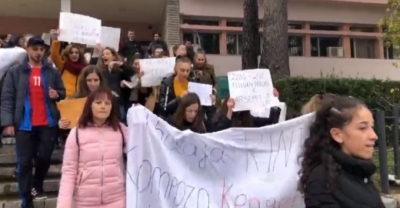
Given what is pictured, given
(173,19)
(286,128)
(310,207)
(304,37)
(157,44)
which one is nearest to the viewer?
(310,207)

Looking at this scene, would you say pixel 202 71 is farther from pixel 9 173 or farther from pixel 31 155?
pixel 9 173

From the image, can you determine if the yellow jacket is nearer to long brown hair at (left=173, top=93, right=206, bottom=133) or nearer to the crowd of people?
the crowd of people

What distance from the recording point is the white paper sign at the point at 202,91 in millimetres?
5598

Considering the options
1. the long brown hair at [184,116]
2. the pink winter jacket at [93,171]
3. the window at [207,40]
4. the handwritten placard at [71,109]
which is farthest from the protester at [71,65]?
the window at [207,40]

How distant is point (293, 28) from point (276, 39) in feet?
22.0

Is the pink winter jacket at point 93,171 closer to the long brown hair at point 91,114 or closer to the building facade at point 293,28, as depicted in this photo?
the long brown hair at point 91,114

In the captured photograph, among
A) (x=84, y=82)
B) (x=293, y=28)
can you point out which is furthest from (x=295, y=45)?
(x=84, y=82)

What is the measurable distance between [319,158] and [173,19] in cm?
1354

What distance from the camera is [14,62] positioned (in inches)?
227

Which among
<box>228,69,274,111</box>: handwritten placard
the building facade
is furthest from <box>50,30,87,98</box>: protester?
the building facade

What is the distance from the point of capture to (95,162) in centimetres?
381

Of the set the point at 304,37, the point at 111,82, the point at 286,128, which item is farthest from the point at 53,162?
the point at 304,37

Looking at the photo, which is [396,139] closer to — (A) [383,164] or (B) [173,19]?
(A) [383,164]

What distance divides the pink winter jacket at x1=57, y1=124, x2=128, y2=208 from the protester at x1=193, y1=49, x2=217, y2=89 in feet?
8.63
